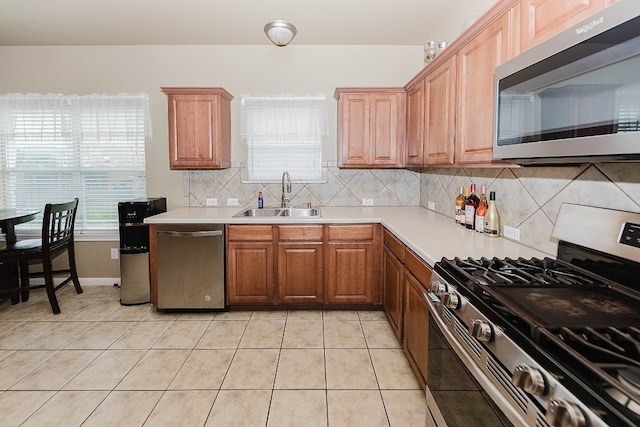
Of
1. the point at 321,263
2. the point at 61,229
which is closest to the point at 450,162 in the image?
the point at 321,263

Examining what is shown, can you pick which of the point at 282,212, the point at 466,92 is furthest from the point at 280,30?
the point at 282,212

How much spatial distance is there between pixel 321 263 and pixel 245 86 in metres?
2.00

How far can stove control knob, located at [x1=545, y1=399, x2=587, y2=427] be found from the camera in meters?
0.70

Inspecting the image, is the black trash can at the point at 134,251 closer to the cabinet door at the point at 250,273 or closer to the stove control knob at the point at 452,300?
the cabinet door at the point at 250,273

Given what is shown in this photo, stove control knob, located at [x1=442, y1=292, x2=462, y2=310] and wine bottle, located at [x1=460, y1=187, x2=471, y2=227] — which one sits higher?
wine bottle, located at [x1=460, y1=187, x2=471, y2=227]

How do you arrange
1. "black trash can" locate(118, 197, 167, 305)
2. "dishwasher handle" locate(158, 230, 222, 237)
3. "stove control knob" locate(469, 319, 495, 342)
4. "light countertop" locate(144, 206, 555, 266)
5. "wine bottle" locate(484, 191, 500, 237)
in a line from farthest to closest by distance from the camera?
1. "black trash can" locate(118, 197, 167, 305)
2. "dishwasher handle" locate(158, 230, 222, 237)
3. "wine bottle" locate(484, 191, 500, 237)
4. "light countertop" locate(144, 206, 555, 266)
5. "stove control knob" locate(469, 319, 495, 342)

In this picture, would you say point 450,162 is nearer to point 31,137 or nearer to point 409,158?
point 409,158

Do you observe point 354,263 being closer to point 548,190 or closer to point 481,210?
point 481,210

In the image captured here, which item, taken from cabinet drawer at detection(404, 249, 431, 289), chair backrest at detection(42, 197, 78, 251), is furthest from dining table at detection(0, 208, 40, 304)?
cabinet drawer at detection(404, 249, 431, 289)

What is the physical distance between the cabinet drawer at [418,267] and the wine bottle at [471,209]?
0.53 m

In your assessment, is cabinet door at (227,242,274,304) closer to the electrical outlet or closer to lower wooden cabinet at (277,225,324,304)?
lower wooden cabinet at (277,225,324,304)

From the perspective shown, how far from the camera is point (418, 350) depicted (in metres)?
2.10

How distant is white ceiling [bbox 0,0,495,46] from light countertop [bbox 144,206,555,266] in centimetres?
A: 165

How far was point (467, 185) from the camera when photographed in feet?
9.32
